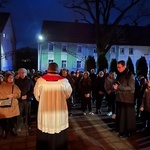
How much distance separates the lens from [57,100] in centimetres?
545

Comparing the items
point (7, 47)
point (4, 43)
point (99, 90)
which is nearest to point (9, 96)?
point (99, 90)

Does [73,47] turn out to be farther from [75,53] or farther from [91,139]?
[91,139]

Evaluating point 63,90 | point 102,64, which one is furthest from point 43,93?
point 102,64

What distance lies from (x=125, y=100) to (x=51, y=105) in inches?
108

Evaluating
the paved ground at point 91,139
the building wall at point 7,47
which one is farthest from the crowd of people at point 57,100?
the building wall at point 7,47

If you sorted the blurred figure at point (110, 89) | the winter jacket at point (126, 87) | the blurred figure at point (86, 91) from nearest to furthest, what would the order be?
1. the winter jacket at point (126, 87)
2. the blurred figure at point (110, 89)
3. the blurred figure at point (86, 91)

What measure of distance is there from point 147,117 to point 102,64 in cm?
1713

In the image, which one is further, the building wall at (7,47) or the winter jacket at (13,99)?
the building wall at (7,47)

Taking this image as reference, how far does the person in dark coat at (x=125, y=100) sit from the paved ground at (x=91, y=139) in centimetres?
30

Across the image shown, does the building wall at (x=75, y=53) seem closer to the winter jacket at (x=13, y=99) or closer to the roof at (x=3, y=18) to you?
the roof at (x=3, y=18)

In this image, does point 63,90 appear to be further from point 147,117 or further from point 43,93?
point 147,117

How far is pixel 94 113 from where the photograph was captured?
10.8 m

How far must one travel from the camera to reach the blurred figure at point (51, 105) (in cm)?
541

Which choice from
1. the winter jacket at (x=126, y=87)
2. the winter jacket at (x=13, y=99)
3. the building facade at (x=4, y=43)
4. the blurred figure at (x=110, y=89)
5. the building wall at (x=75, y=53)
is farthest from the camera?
the building wall at (x=75, y=53)
